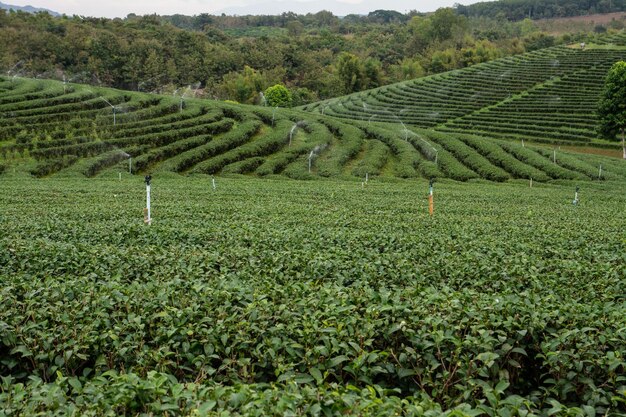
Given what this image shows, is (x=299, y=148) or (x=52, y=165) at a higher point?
(x=299, y=148)

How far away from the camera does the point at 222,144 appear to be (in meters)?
39.5

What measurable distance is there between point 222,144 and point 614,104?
35.9 metres

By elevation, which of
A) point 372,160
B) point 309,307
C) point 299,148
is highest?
point 309,307

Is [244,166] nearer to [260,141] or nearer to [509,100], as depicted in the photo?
[260,141]

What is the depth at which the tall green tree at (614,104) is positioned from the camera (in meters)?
47.8

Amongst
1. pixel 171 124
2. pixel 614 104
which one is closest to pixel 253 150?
pixel 171 124

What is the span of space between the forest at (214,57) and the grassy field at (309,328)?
251 feet

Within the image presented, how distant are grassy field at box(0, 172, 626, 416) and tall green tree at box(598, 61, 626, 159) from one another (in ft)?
147

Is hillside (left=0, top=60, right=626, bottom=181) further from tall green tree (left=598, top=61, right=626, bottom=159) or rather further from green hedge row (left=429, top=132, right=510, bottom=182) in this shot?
tall green tree (left=598, top=61, right=626, bottom=159)

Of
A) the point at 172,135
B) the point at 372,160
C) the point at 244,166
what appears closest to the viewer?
the point at 244,166

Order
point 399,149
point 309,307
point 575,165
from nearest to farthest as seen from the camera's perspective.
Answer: point 309,307
point 575,165
point 399,149

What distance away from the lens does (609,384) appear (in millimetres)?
4625

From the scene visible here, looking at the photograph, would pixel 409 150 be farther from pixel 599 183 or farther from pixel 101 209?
pixel 101 209

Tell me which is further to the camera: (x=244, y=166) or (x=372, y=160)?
(x=372, y=160)
